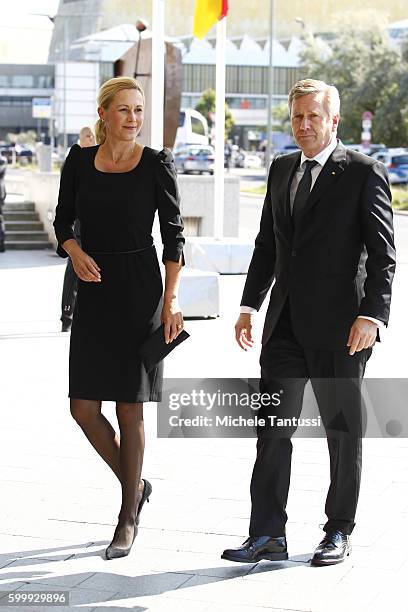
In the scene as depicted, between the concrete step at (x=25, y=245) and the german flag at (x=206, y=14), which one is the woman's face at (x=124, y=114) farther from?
the concrete step at (x=25, y=245)

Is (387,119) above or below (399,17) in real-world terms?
below

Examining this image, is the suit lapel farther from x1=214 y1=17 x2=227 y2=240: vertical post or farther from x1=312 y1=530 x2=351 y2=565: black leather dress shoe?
x1=214 y1=17 x2=227 y2=240: vertical post

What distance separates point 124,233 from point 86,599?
1391mm

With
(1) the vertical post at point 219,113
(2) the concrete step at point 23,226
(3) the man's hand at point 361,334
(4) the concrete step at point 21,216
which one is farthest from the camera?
(4) the concrete step at point 21,216

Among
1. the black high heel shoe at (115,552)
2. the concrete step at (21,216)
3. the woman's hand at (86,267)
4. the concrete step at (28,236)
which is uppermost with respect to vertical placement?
the woman's hand at (86,267)

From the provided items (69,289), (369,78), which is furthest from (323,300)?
(369,78)

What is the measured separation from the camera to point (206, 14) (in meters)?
14.5

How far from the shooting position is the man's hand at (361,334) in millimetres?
4668

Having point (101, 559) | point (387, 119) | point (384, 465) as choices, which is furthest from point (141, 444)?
point (387, 119)

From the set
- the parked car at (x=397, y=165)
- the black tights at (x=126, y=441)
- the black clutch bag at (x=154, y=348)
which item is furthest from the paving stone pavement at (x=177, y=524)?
the parked car at (x=397, y=165)

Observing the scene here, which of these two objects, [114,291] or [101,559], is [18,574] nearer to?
[101,559]

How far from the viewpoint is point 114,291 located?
16.2 ft

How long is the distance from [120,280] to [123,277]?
0.06 ft

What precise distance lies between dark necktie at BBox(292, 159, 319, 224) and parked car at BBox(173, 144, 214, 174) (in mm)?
46603
